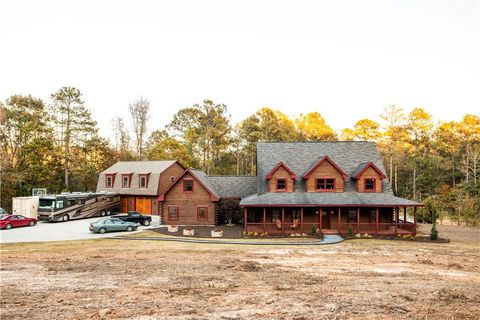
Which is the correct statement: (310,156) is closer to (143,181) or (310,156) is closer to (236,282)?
(143,181)

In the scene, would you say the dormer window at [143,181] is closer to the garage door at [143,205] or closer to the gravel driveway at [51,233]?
the garage door at [143,205]

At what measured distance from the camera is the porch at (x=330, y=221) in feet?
110

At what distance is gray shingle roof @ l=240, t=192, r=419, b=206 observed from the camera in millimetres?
33844

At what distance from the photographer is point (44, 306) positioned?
44.1 feet

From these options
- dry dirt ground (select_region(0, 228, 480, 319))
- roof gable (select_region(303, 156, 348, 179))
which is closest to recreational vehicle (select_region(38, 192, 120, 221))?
dry dirt ground (select_region(0, 228, 480, 319))

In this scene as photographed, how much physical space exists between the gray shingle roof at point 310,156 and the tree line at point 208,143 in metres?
17.6

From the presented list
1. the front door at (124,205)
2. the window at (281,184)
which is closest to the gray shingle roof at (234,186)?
the window at (281,184)

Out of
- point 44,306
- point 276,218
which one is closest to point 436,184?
point 276,218

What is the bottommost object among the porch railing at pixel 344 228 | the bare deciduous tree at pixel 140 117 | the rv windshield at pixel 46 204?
the porch railing at pixel 344 228

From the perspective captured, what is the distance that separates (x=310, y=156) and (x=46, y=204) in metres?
28.9

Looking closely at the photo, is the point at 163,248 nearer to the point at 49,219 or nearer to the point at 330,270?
the point at 330,270

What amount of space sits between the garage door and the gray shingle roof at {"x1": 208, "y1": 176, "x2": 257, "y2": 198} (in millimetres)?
9935

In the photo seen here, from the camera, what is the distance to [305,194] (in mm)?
36281

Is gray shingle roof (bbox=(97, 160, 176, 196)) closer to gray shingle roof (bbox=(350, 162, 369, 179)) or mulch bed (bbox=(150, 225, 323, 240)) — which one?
mulch bed (bbox=(150, 225, 323, 240))
